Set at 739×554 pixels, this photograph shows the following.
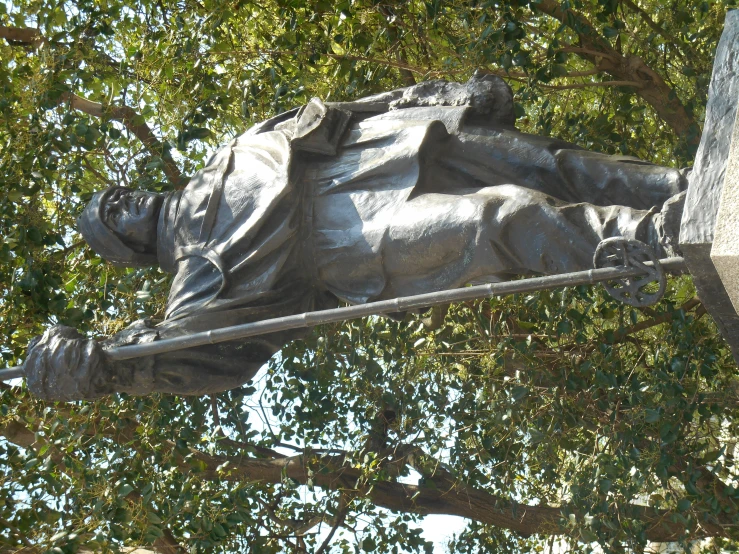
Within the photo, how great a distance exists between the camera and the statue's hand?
10.8ft

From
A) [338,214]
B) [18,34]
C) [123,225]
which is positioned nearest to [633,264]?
[338,214]

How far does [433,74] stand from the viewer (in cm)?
614

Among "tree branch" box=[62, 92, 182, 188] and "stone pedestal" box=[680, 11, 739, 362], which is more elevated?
"tree branch" box=[62, 92, 182, 188]

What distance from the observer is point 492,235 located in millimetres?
3051

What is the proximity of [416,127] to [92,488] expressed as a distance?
3.21m

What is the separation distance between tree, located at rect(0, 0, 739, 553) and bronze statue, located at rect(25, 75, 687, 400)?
2096 millimetres

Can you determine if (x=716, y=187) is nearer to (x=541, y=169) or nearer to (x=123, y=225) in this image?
(x=541, y=169)

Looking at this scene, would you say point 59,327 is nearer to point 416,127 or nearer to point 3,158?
point 416,127

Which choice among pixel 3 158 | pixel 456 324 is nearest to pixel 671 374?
pixel 456 324

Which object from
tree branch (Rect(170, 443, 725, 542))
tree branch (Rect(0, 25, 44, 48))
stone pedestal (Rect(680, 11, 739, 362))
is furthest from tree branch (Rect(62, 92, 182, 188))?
stone pedestal (Rect(680, 11, 739, 362))

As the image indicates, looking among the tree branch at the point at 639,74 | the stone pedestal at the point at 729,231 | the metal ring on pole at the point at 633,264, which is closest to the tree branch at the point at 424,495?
the tree branch at the point at 639,74

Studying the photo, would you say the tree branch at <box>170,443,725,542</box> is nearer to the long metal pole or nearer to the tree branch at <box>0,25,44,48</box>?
the tree branch at <box>0,25,44,48</box>

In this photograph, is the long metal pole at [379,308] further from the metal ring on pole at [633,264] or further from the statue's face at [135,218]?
the statue's face at [135,218]

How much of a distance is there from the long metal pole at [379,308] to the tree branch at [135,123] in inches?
107
